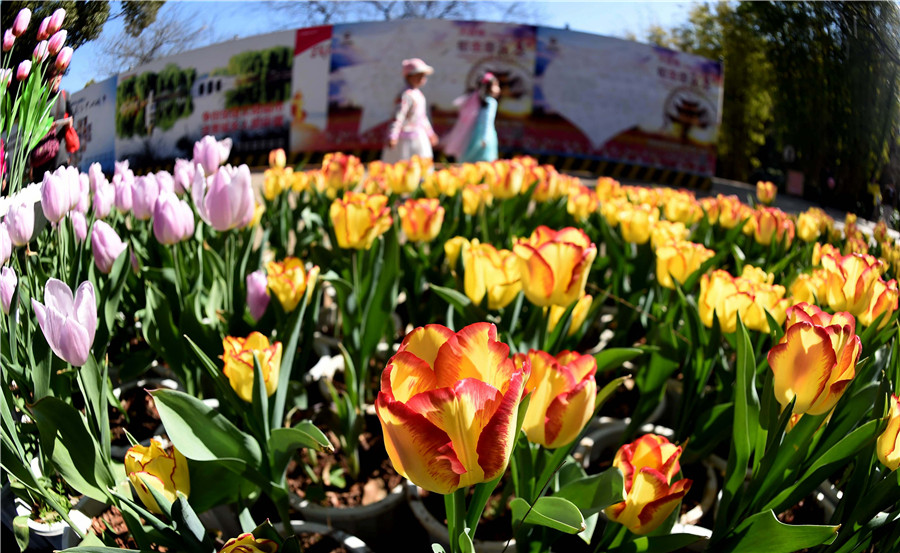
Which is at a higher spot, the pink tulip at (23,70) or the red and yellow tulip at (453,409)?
the pink tulip at (23,70)

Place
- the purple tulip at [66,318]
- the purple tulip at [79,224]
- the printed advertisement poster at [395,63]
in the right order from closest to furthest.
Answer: the purple tulip at [66,318]
the purple tulip at [79,224]
the printed advertisement poster at [395,63]

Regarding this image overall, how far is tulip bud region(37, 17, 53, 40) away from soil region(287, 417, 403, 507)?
31.7 inches

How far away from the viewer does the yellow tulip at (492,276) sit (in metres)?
0.98

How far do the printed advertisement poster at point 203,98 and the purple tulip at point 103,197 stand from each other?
0.06 metres

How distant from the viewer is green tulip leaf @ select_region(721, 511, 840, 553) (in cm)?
61

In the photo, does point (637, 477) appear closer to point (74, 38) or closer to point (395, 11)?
point (74, 38)

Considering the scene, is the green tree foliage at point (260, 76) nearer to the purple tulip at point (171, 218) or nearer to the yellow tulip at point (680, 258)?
the purple tulip at point (171, 218)

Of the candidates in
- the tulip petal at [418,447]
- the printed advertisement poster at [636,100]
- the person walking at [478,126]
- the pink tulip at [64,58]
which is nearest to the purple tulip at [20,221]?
the pink tulip at [64,58]

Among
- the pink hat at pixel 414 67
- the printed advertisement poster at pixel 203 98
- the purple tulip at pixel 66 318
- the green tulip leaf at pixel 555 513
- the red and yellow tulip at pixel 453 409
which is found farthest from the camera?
the pink hat at pixel 414 67

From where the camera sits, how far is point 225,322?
1168 millimetres

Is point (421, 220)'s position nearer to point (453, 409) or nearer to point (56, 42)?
point (56, 42)

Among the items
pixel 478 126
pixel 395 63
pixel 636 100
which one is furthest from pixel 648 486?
pixel 478 126

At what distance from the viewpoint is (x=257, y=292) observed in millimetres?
1124

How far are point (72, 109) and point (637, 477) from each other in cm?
68
